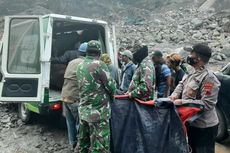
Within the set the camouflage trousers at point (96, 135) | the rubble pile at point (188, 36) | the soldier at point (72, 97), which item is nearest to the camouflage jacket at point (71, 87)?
the soldier at point (72, 97)

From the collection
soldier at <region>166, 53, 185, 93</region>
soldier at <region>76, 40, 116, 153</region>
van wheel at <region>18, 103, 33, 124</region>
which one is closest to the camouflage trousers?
soldier at <region>76, 40, 116, 153</region>

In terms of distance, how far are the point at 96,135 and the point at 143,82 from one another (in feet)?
2.92

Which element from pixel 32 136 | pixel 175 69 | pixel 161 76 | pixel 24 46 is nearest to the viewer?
pixel 161 76

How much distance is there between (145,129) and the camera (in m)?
4.37

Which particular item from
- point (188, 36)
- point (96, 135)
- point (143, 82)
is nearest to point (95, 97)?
point (96, 135)

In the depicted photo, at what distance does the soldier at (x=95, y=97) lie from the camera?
4.52 meters

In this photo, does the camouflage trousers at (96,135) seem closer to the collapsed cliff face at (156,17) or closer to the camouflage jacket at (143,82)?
the camouflage jacket at (143,82)

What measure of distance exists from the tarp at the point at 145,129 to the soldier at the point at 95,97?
0.44 ft

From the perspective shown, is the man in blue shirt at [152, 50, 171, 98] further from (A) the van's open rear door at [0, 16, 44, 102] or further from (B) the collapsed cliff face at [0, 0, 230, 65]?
(B) the collapsed cliff face at [0, 0, 230, 65]

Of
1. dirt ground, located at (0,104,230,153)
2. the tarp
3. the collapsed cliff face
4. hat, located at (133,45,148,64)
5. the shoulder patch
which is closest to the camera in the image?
the shoulder patch

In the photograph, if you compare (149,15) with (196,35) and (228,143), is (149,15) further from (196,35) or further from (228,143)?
(228,143)

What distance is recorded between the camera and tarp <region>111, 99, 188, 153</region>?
13.9 ft

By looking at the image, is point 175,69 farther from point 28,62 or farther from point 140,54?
point 28,62

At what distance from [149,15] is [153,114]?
107 ft
